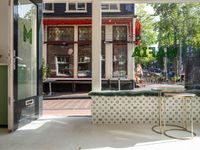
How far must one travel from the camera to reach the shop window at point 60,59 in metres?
13.5

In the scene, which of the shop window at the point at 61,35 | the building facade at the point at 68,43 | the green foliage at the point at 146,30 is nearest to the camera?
the green foliage at the point at 146,30

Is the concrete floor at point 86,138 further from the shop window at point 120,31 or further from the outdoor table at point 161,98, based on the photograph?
the shop window at point 120,31

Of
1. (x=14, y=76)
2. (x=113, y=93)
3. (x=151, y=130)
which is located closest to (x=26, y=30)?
(x=14, y=76)

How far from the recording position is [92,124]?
5.83 m

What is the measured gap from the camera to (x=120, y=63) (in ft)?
28.0

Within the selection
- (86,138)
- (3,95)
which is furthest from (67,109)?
(86,138)

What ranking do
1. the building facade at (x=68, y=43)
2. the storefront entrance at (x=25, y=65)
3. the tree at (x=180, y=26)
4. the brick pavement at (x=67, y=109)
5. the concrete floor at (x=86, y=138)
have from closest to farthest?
the concrete floor at (x=86, y=138) → the storefront entrance at (x=25, y=65) → the tree at (x=180, y=26) → the brick pavement at (x=67, y=109) → the building facade at (x=68, y=43)

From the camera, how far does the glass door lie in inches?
207

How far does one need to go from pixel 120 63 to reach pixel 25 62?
332cm

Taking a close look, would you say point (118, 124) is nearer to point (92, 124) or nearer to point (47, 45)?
point (92, 124)

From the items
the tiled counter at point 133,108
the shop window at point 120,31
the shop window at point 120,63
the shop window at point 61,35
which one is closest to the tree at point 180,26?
the tiled counter at point 133,108

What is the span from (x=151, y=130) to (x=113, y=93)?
996 millimetres

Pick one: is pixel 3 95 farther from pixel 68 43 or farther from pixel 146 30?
pixel 68 43

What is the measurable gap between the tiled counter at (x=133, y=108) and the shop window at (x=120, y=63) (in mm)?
1099
